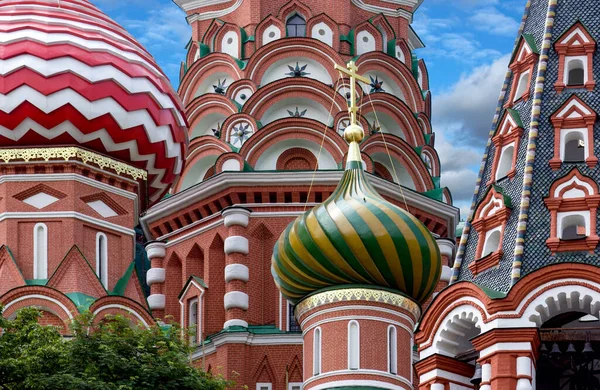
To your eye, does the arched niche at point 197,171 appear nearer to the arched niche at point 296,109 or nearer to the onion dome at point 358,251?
the arched niche at point 296,109

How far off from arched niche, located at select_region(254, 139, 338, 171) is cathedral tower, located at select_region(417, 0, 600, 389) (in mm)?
6555

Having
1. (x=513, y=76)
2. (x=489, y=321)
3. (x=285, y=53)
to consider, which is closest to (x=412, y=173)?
(x=285, y=53)

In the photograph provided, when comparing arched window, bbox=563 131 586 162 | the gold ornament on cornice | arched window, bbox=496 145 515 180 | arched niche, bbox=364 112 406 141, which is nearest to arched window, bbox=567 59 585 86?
arched window, bbox=563 131 586 162

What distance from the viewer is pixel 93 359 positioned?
105ft

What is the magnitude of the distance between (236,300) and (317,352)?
6.94 metres

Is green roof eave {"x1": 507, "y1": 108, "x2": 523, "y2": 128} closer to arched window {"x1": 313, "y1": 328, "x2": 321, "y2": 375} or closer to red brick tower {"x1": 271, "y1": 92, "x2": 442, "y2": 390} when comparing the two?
red brick tower {"x1": 271, "y1": 92, "x2": 442, "y2": 390}

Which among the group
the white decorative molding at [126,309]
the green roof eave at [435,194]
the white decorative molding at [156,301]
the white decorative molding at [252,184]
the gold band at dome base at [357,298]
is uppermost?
the green roof eave at [435,194]

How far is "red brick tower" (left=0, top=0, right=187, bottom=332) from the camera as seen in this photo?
37.2 meters

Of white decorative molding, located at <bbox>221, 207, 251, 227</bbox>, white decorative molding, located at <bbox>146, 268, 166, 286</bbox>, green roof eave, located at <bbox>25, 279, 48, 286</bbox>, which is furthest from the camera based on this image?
white decorative molding, located at <bbox>146, 268, 166, 286</bbox>

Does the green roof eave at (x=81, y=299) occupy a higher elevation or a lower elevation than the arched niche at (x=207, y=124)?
lower

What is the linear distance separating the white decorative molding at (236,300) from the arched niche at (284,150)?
231cm

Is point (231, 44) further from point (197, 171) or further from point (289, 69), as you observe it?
point (197, 171)

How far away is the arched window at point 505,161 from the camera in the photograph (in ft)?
113

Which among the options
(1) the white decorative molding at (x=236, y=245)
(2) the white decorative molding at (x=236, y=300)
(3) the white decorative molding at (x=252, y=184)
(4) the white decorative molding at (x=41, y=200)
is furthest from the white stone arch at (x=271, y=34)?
(4) the white decorative molding at (x=41, y=200)
